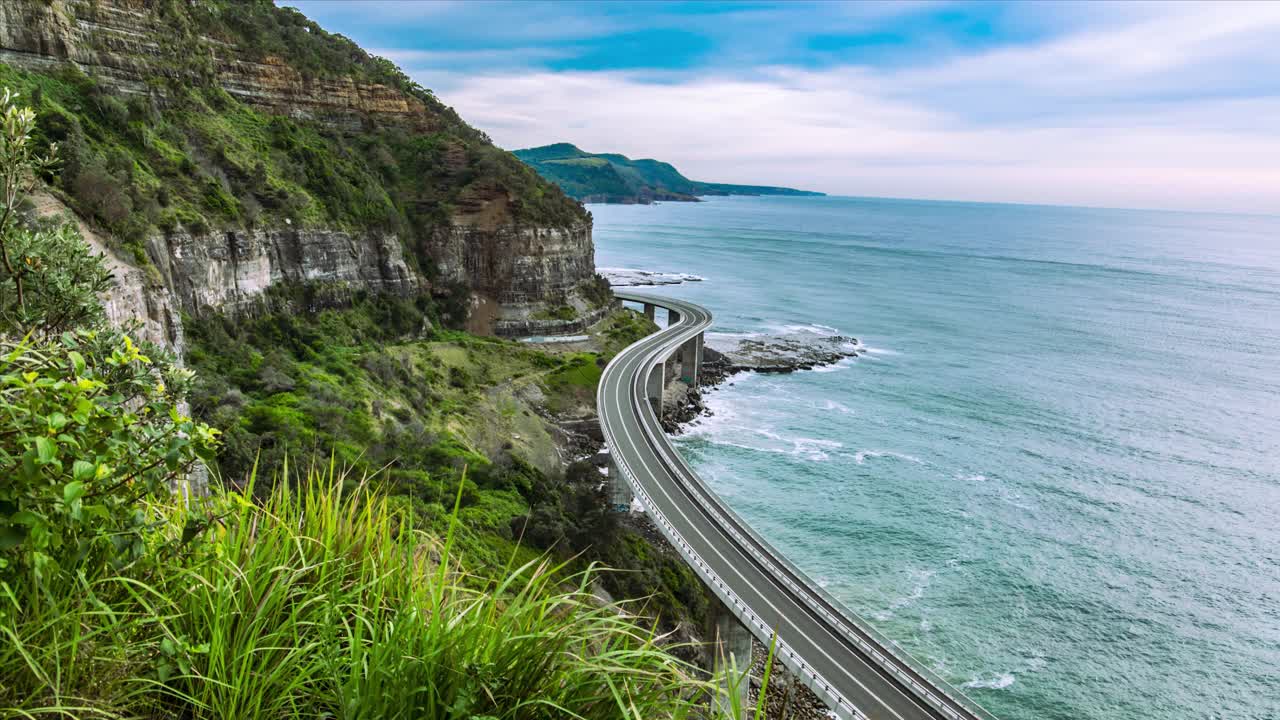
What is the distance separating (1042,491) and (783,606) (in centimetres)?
3022

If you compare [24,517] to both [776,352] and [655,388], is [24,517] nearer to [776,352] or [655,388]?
[655,388]

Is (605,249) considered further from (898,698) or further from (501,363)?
(898,698)

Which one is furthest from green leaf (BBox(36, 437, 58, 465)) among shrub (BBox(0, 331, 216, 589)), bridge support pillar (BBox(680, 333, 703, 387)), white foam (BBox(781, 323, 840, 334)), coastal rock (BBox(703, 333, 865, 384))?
white foam (BBox(781, 323, 840, 334))

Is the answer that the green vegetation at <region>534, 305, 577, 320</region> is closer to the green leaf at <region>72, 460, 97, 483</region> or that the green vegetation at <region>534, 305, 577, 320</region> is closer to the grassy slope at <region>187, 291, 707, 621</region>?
the grassy slope at <region>187, 291, 707, 621</region>

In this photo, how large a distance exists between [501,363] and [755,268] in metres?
92.5

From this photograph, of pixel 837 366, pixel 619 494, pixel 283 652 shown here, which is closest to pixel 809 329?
pixel 837 366

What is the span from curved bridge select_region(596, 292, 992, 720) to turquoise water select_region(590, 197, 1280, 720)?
22.8ft

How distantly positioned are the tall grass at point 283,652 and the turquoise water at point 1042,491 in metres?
31.4

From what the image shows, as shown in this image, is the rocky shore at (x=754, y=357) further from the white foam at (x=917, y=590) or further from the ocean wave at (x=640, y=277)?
the ocean wave at (x=640, y=277)

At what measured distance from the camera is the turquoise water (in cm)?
3269

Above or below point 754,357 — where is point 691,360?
above

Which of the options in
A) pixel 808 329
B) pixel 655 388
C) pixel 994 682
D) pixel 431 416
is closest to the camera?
pixel 994 682

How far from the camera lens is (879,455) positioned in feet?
178

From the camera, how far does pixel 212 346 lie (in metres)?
44.2
